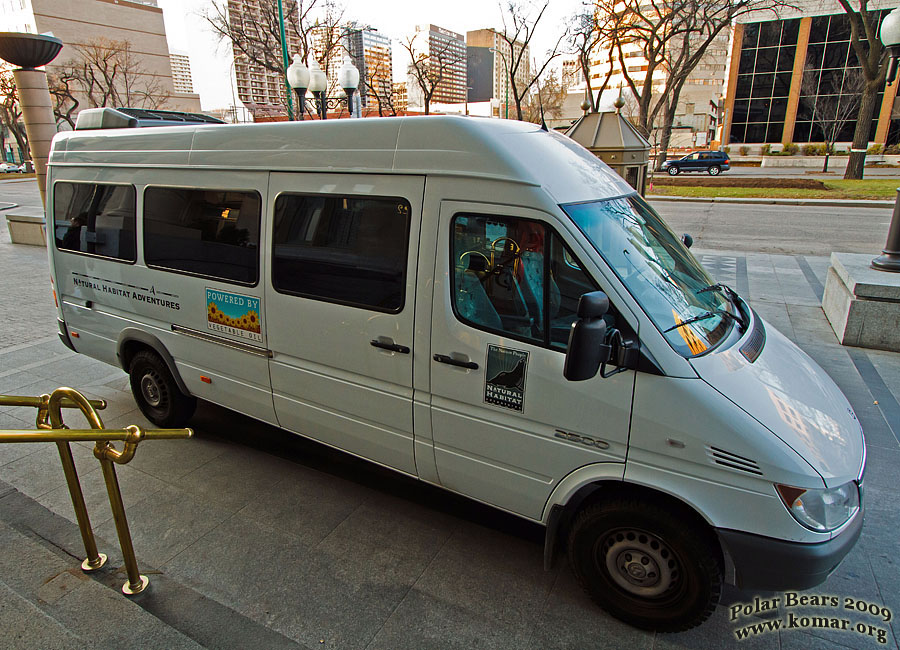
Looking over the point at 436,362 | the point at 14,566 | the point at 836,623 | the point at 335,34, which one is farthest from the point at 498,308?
the point at 335,34

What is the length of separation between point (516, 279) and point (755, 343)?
1.41m

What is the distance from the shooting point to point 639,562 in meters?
2.90

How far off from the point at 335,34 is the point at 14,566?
128ft

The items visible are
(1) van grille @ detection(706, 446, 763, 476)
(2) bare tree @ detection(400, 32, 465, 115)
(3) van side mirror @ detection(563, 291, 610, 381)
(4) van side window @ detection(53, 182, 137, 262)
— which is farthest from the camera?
(2) bare tree @ detection(400, 32, 465, 115)

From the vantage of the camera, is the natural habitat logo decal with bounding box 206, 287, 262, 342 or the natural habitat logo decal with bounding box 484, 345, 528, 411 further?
the natural habitat logo decal with bounding box 206, 287, 262, 342

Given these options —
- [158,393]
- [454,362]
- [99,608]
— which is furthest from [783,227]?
[99,608]

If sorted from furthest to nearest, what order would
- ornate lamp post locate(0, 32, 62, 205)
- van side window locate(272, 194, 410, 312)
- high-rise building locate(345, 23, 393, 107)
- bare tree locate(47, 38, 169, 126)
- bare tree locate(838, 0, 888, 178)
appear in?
bare tree locate(47, 38, 169, 126) → high-rise building locate(345, 23, 393, 107) → bare tree locate(838, 0, 888, 178) → ornate lamp post locate(0, 32, 62, 205) → van side window locate(272, 194, 410, 312)

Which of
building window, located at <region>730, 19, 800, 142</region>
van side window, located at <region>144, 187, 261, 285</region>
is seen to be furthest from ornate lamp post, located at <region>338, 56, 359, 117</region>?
building window, located at <region>730, 19, 800, 142</region>

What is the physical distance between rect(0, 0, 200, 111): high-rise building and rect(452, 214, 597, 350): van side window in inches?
2860

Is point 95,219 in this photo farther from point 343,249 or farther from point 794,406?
point 794,406

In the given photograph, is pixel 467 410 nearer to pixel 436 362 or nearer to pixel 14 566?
pixel 436 362

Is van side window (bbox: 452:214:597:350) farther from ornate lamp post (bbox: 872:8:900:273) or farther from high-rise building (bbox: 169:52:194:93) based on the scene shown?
high-rise building (bbox: 169:52:194:93)

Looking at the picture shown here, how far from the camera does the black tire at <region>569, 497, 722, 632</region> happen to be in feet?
8.96

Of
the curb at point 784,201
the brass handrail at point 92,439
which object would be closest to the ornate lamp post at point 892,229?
the brass handrail at point 92,439
